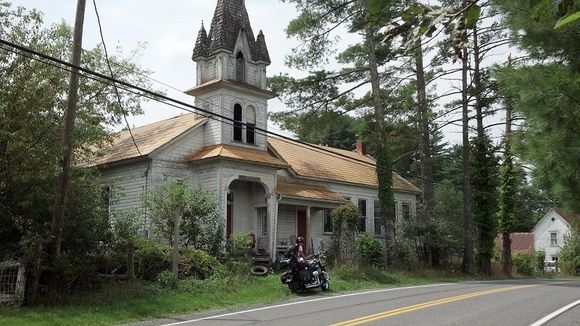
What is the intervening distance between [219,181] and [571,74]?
20.7m

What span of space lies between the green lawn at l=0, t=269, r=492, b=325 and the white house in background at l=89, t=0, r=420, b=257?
23.1 ft

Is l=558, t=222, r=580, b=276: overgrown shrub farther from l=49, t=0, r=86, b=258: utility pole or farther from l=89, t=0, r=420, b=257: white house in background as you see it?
l=49, t=0, r=86, b=258: utility pole

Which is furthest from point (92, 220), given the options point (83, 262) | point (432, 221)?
point (432, 221)

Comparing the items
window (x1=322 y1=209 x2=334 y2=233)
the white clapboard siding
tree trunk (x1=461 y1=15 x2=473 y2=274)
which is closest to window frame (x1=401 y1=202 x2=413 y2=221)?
tree trunk (x1=461 y1=15 x2=473 y2=274)

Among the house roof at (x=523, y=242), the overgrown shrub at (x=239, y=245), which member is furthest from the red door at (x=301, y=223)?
the house roof at (x=523, y=242)

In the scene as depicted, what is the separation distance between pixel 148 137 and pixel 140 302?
14711 millimetres

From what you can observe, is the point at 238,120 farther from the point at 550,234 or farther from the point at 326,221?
the point at 550,234

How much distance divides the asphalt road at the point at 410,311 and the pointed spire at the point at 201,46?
14606 mm

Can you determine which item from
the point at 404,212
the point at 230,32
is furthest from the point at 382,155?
the point at 404,212

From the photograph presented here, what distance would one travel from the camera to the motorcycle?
1739 centimetres

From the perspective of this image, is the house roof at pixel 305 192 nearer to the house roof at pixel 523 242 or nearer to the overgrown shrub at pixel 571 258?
the overgrown shrub at pixel 571 258

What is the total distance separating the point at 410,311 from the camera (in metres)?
13.3

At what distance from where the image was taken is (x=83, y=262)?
15.8 meters

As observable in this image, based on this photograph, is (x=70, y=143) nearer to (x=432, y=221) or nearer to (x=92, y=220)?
(x=92, y=220)
